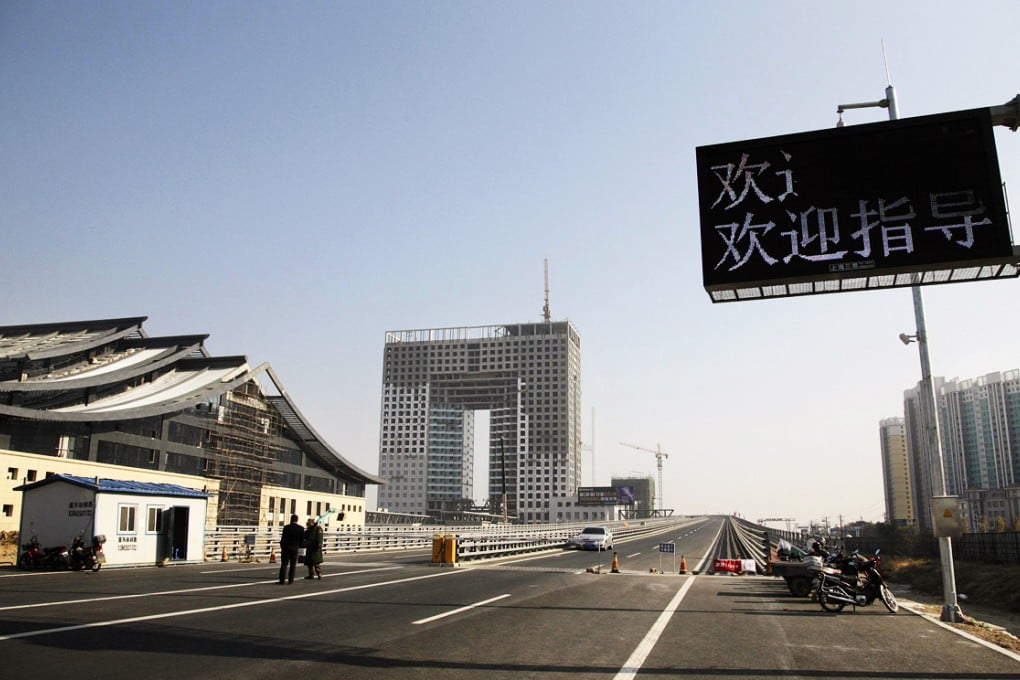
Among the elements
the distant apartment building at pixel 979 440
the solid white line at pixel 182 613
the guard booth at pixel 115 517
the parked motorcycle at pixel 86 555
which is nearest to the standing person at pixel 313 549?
the solid white line at pixel 182 613

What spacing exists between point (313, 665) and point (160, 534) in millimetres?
22014

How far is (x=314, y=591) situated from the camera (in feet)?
56.4

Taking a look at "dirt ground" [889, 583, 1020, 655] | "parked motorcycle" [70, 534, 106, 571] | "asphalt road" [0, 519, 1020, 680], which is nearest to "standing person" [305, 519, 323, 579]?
"asphalt road" [0, 519, 1020, 680]

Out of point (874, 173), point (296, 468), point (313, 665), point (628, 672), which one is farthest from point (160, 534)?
point (296, 468)

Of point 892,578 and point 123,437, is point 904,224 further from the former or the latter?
point 123,437

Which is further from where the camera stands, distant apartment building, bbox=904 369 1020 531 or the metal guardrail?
distant apartment building, bbox=904 369 1020 531

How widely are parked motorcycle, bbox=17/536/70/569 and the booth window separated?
1.79m

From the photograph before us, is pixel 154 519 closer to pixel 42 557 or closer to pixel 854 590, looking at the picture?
pixel 42 557

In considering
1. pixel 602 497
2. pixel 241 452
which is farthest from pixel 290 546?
pixel 602 497

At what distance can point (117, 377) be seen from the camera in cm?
5747

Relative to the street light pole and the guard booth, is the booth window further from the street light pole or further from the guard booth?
the street light pole

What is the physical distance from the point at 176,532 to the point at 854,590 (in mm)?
24216

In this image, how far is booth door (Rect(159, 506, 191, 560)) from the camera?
2772cm

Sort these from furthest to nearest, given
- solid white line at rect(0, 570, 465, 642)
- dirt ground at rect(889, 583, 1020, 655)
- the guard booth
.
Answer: the guard booth
dirt ground at rect(889, 583, 1020, 655)
solid white line at rect(0, 570, 465, 642)
